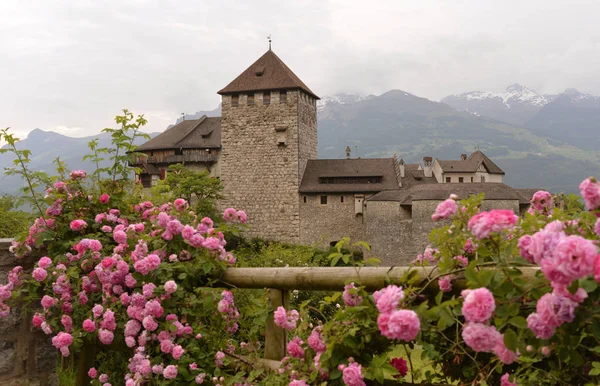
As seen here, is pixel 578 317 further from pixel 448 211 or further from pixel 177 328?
pixel 177 328

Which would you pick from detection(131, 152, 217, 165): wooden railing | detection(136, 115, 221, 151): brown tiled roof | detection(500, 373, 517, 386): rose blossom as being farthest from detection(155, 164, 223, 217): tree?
detection(500, 373, 517, 386): rose blossom

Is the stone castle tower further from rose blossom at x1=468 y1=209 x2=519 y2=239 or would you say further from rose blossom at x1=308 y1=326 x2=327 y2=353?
rose blossom at x1=468 y1=209 x2=519 y2=239

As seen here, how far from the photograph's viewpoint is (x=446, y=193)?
30125 millimetres

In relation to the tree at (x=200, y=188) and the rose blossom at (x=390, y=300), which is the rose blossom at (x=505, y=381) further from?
the tree at (x=200, y=188)

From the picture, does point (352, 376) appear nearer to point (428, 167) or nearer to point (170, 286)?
point (170, 286)

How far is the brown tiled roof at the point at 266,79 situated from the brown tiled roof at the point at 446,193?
9.15m

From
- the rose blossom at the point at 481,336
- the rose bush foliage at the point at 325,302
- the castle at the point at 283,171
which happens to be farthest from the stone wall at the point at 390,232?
the rose blossom at the point at 481,336

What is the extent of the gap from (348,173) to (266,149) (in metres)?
5.48

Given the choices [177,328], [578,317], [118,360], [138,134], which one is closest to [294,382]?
[177,328]

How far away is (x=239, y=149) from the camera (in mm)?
34938

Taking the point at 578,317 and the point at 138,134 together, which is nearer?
the point at 578,317

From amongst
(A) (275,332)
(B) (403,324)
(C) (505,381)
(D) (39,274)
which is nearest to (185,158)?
(D) (39,274)

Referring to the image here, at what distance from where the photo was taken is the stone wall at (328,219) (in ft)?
111

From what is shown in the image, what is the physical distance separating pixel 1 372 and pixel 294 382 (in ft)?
8.95
